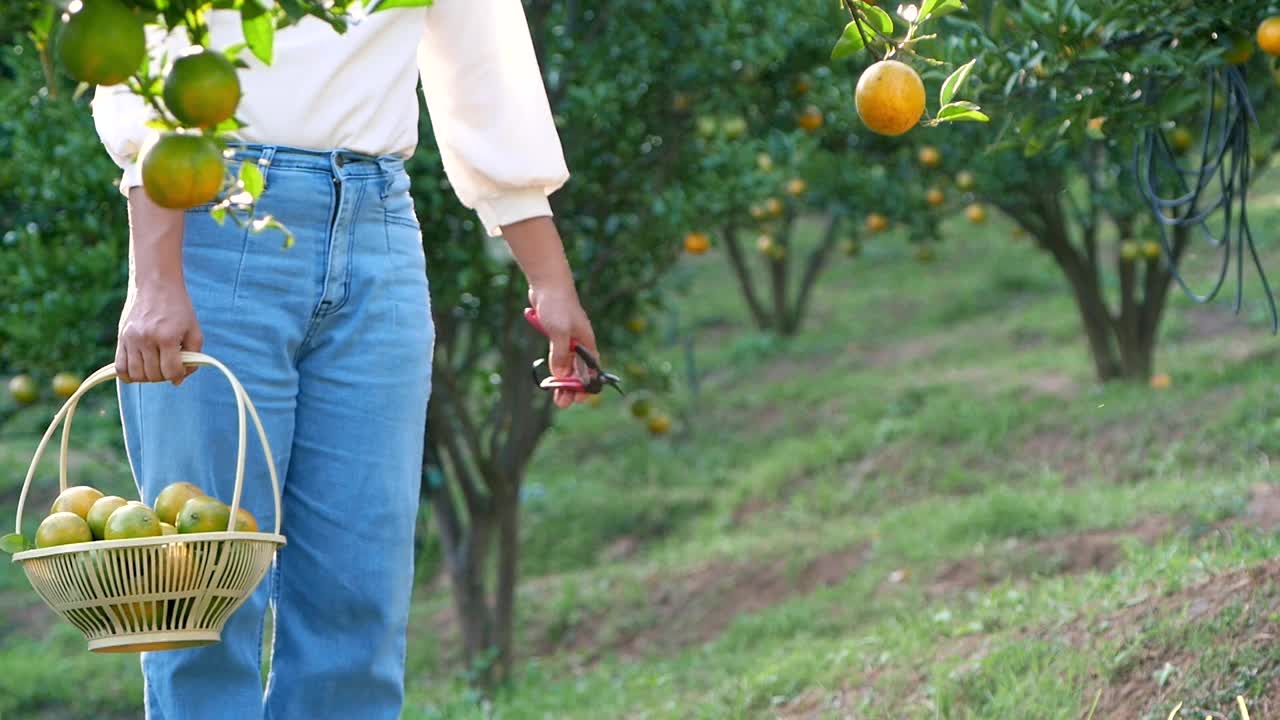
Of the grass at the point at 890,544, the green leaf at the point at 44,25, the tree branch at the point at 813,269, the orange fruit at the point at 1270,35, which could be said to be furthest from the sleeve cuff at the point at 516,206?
the tree branch at the point at 813,269

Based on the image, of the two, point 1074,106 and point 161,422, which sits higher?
point 1074,106

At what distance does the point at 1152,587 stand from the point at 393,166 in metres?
2.34

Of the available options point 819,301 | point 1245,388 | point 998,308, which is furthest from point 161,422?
point 819,301

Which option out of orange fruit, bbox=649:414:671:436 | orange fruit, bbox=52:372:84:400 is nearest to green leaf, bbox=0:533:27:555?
orange fruit, bbox=52:372:84:400

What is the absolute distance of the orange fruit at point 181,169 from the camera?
1.31 meters

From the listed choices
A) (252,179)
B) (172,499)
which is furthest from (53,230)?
(252,179)

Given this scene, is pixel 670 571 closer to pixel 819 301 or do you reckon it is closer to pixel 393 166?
pixel 393 166

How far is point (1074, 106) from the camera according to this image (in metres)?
2.98

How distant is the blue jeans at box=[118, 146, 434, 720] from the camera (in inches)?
82.7

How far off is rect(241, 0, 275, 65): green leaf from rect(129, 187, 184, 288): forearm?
668mm

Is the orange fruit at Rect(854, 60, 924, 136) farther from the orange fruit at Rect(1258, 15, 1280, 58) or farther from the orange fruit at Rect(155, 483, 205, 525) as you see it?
the orange fruit at Rect(1258, 15, 1280, 58)

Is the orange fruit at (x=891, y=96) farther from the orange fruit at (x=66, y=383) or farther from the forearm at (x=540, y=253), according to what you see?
the orange fruit at (x=66, y=383)

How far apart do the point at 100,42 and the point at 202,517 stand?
30.3 inches

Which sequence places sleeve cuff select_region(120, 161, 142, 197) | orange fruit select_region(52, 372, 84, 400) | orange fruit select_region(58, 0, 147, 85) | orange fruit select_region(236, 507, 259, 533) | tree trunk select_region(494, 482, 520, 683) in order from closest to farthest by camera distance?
orange fruit select_region(58, 0, 147, 85) < orange fruit select_region(236, 507, 259, 533) < sleeve cuff select_region(120, 161, 142, 197) < orange fruit select_region(52, 372, 84, 400) < tree trunk select_region(494, 482, 520, 683)
